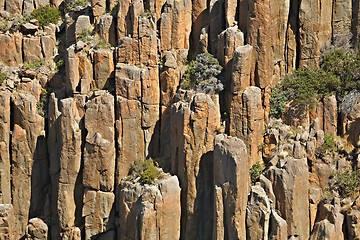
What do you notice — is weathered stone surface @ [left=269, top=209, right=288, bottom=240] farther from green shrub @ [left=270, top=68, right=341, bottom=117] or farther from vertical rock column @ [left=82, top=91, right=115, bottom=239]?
vertical rock column @ [left=82, top=91, right=115, bottom=239]

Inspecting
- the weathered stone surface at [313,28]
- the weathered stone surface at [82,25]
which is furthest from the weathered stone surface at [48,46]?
the weathered stone surface at [313,28]

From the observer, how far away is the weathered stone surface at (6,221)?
4500 cm

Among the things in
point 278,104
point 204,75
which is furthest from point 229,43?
point 278,104

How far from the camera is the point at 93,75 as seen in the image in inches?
1737

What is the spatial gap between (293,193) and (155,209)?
20.1 ft

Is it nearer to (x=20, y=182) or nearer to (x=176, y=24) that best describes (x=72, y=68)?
(x=176, y=24)

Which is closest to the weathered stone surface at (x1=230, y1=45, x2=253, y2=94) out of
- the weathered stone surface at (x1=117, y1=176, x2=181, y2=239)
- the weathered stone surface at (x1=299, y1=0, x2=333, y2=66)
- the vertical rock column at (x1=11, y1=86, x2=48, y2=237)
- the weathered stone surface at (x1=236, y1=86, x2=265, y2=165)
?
the weathered stone surface at (x1=236, y1=86, x2=265, y2=165)

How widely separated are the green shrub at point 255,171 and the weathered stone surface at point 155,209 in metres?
3.34

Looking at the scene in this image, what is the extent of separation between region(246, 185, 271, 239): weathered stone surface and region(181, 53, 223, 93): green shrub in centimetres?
522

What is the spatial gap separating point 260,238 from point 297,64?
865cm

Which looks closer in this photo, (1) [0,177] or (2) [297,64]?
(2) [297,64]

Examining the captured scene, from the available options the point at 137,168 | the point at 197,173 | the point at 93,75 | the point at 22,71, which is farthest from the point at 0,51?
the point at 197,173

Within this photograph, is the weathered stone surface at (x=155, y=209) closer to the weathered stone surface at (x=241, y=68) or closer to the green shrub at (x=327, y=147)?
the weathered stone surface at (x=241, y=68)

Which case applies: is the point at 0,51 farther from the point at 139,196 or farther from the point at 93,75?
the point at 139,196
